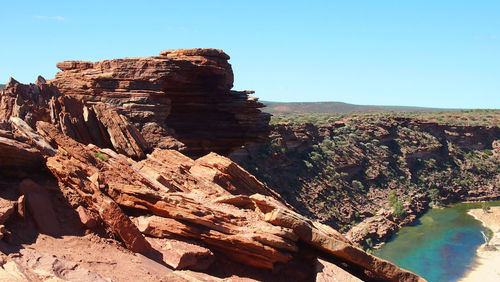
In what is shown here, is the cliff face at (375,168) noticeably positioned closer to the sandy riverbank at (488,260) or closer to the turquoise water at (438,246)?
the turquoise water at (438,246)

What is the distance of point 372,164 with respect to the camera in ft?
194

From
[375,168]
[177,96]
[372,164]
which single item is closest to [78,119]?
[177,96]

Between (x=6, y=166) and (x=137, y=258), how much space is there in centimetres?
341

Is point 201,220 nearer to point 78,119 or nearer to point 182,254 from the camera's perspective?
point 182,254

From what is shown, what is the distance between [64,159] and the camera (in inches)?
380

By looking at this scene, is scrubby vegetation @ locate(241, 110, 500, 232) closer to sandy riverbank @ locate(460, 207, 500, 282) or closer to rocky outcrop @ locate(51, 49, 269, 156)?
sandy riverbank @ locate(460, 207, 500, 282)

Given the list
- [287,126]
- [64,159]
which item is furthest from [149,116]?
[287,126]

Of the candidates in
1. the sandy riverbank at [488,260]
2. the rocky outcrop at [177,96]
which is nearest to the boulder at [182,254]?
the rocky outcrop at [177,96]

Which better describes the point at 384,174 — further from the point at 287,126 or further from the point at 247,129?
the point at 247,129

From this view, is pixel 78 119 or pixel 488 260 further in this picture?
pixel 488 260

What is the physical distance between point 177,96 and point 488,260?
3263 centimetres

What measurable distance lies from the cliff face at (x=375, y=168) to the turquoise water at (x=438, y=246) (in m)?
1.62

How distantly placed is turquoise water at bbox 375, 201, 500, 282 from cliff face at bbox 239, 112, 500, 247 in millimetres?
1622

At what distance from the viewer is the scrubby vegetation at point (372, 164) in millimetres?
46375
